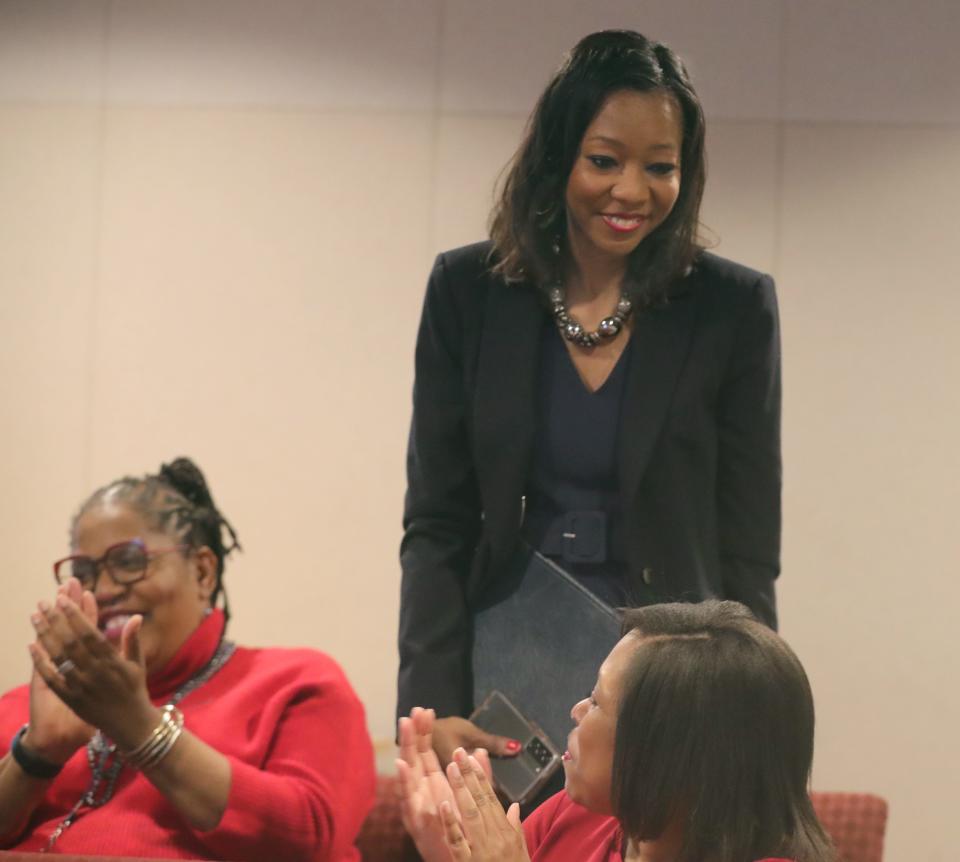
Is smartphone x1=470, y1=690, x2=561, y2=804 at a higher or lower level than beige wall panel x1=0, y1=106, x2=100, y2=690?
lower

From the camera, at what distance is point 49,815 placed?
2.47 m

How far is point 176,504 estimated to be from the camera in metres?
2.71

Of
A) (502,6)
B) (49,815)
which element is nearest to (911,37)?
(502,6)

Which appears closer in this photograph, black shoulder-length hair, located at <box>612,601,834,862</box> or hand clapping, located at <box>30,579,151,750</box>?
Result: black shoulder-length hair, located at <box>612,601,834,862</box>

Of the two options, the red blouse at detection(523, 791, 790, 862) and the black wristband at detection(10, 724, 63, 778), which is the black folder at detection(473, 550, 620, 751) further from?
the black wristband at detection(10, 724, 63, 778)

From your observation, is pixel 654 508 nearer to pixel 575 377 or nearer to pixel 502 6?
pixel 575 377

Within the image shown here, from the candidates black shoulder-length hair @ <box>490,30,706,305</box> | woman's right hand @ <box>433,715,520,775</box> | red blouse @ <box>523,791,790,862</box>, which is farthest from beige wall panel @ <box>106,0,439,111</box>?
red blouse @ <box>523,791,790,862</box>

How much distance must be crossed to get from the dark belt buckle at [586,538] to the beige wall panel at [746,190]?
2087 millimetres

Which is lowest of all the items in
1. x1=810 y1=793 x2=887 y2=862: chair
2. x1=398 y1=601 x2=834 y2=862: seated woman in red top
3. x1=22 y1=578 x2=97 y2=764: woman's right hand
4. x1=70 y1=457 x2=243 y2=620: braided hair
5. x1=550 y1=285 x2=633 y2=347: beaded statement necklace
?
x1=810 y1=793 x2=887 y2=862: chair

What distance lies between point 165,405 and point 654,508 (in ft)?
7.91

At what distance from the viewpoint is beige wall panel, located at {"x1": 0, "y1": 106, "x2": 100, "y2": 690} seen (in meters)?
4.17

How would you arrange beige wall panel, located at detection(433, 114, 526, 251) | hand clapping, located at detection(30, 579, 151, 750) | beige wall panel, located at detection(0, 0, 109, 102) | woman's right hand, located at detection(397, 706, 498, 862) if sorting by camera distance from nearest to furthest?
woman's right hand, located at detection(397, 706, 498, 862) → hand clapping, located at detection(30, 579, 151, 750) → beige wall panel, located at detection(433, 114, 526, 251) → beige wall panel, located at detection(0, 0, 109, 102)

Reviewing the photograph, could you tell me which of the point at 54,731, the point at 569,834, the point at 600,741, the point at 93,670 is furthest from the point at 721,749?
the point at 54,731

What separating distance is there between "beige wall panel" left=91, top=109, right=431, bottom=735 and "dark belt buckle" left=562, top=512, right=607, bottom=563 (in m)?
2.09
